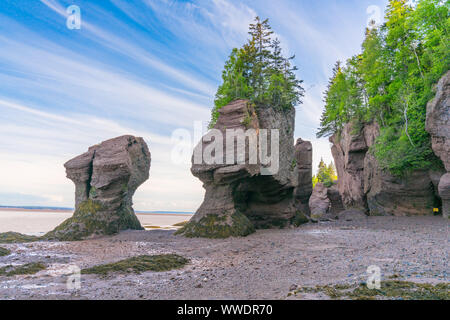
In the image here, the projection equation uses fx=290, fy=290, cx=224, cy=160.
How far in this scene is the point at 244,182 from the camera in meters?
21.0

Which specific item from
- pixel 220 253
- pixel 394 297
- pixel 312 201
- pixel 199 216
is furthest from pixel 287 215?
pixel 312 201

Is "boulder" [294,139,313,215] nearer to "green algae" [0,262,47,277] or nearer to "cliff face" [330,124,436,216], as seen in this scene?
"cliff face" [330,124,436,216]

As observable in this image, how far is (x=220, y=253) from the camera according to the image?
13.3 m

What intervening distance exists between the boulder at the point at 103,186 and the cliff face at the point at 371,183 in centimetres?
2413

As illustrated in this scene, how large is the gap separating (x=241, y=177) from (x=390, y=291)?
14676 millimetres

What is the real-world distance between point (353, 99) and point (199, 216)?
26437mm

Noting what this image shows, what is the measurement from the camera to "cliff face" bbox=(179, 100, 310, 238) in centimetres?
1950

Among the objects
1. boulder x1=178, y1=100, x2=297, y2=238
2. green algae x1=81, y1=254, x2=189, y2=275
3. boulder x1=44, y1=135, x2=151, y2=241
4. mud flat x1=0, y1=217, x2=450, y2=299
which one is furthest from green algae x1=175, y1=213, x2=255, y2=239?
green algae x1=81, y1=254, x2=189, y2=275

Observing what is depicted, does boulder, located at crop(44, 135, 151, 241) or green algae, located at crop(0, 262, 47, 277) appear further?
boulder, located at crop(44, 135, 151, 241)

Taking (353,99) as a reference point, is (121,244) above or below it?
below

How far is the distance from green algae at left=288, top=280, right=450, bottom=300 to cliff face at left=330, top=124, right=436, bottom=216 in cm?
2331

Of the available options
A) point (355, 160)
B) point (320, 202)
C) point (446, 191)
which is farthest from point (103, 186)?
point (320, 202)

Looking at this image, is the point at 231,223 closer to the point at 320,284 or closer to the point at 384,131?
the point at 320,284

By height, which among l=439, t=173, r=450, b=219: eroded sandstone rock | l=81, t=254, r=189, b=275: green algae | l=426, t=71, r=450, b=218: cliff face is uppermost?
l=426, t=71, r=450, b=218: cliff face
